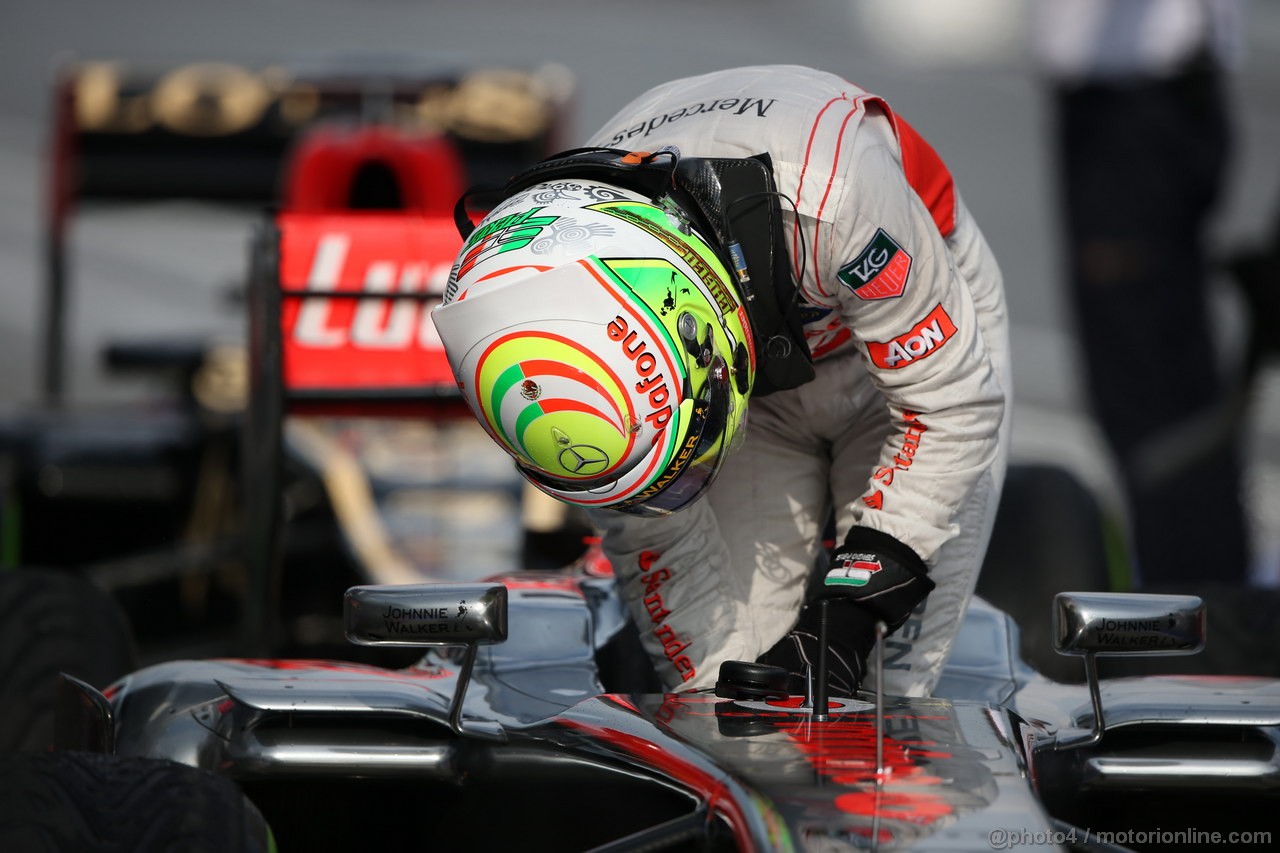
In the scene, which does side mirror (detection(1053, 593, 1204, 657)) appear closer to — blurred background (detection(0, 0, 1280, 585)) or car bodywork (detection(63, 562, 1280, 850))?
car bodywork (detection(63, 562, 1280, 850))

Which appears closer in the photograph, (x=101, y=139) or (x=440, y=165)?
(x=440, y=165)

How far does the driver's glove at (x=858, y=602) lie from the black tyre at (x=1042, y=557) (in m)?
1.07

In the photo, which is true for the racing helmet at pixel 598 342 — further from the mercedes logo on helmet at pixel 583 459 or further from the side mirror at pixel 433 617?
the side mirror at pixel 433 617

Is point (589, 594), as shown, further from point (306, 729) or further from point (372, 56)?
point (372, 56)

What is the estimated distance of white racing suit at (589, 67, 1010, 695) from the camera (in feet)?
7.04

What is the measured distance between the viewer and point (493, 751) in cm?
207

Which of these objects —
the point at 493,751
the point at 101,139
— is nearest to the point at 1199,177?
the point at 493,751

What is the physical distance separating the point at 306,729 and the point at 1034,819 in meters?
0.92

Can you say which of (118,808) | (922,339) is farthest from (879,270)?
(118,808)

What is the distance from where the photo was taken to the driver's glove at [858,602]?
7.05 ft

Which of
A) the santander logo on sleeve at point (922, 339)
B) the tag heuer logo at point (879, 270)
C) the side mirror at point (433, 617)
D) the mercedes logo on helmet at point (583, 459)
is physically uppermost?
the tag heuer logo at point (879, 270)

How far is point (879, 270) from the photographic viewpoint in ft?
6.99

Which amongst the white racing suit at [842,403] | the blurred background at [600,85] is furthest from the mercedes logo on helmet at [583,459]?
the blurred background at [600,85]

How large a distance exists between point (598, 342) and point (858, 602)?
51 centimetres
